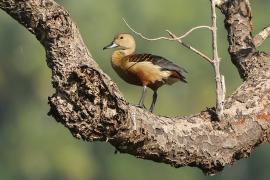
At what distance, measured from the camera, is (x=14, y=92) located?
44.5 metres

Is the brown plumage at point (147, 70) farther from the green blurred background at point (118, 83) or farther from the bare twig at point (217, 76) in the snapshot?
the green blurred background at point (118, 83)

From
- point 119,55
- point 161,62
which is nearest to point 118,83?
point 119,55

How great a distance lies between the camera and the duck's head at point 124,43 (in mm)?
6941

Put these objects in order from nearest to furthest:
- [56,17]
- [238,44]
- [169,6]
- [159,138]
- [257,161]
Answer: [56,17] → [159,138] → [238,44] → [257,161] → [169,6]

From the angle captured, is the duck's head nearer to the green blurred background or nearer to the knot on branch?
the knot on branch

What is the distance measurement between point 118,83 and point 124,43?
90.3 ft

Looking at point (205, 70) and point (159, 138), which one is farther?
point (205, 70)

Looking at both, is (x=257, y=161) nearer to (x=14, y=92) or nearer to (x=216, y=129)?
(x=14, y=92)

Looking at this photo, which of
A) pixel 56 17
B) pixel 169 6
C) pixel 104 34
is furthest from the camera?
pixel 169 6

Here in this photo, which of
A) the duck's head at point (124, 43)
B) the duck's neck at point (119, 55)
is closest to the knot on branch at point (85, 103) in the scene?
the duck's neck at point (119, 55)

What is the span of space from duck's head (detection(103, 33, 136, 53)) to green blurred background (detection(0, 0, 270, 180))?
25531 millimetres

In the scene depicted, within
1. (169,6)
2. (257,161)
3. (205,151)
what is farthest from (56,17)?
(169,6)

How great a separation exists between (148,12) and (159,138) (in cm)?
4270

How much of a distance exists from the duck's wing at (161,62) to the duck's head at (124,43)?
1.63ft
